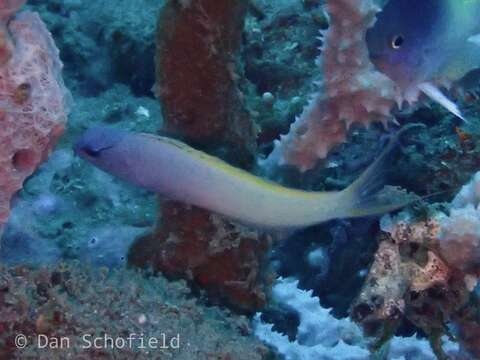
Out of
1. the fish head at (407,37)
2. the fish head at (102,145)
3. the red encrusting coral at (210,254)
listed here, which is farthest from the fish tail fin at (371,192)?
the fish head at (102,145)

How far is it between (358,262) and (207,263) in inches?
38.0

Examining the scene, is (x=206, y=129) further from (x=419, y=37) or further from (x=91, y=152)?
(x=419, y=37)

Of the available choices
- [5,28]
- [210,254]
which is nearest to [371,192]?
[210,254]

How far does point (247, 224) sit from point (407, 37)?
121cm

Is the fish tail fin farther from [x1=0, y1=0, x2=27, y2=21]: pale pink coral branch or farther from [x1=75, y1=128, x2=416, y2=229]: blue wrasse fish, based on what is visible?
[x1=0, y1=0, x2=27, y2=21]: pale pink coral branch

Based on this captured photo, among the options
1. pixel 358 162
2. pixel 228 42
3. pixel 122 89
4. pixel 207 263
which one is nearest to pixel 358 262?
pixel 358 162

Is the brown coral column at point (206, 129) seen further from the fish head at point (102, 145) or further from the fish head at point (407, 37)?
the fish head at point (407, 37)

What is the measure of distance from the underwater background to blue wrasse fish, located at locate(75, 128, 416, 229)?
0.04 m

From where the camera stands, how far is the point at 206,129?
3.04 meters

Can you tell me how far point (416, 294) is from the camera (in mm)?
2855

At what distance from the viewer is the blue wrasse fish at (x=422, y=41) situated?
2703 mm

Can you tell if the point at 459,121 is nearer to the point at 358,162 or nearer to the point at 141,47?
the point at 358,162

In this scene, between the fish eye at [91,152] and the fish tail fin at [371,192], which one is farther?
the fish eye at [91,152]

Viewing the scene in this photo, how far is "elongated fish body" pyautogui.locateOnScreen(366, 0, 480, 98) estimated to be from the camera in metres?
2.70
